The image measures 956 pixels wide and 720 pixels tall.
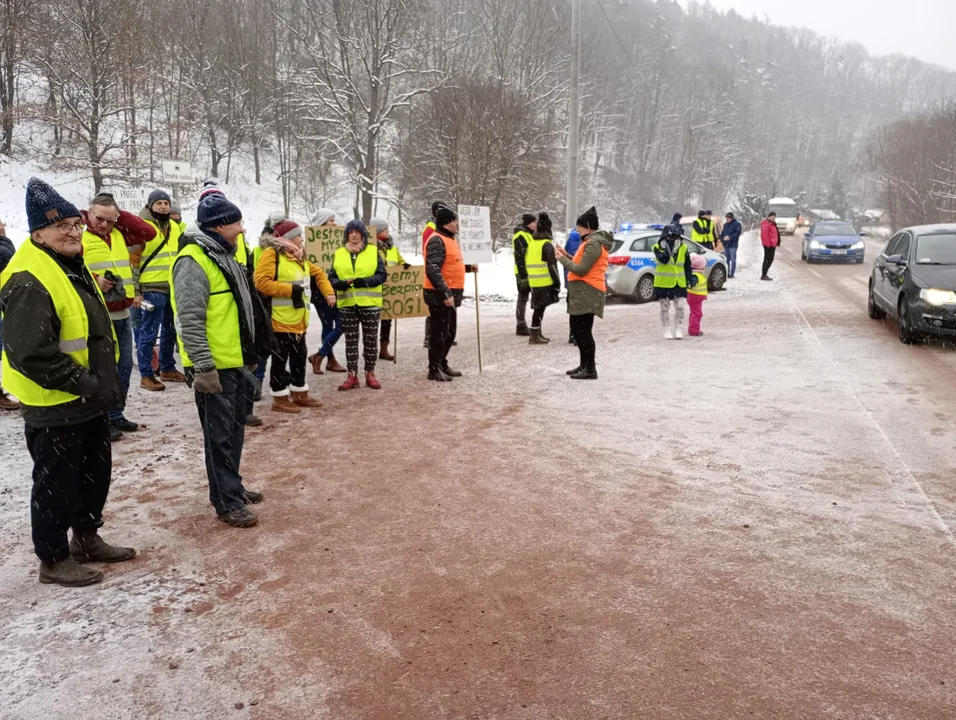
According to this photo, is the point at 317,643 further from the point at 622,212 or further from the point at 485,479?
the point at 622,212

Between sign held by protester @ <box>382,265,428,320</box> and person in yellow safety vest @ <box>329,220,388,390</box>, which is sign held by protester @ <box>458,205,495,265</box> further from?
person in yellow safety vest @ <box>329,220,388,390</box>

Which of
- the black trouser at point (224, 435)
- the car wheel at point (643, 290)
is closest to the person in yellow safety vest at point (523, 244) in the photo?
the car wheel at point (643, 290)

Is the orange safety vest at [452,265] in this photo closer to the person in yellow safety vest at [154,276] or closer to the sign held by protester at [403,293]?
the sign held by protester at [403,293]

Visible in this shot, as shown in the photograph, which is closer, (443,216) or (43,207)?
(43,207)

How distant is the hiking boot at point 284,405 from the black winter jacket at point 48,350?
344 cm

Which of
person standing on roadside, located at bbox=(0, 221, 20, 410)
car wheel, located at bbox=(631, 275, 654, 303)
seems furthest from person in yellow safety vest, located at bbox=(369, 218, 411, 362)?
car wheel, located at bbox=(631, 275, 654, 303)

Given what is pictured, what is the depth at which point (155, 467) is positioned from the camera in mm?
5617

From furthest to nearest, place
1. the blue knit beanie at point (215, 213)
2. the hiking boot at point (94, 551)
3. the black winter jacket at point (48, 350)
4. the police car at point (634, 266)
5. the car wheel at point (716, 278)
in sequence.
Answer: the car wheel at point (716, 278) < the police car at point (634, 266) < the blue knit beanie at point (215, 213) < the hiking boot at point (94, 551) < the black winter jacket at point (48, 350)

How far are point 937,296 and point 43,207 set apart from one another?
10.4 m

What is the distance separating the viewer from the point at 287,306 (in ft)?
22.9

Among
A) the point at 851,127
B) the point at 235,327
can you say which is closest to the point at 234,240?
the point at 235,327

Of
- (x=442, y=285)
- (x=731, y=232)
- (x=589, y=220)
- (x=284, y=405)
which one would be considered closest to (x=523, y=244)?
(x=589, y=220)

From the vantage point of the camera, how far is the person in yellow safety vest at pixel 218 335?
4.23 m

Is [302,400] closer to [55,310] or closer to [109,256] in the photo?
[109,256]
